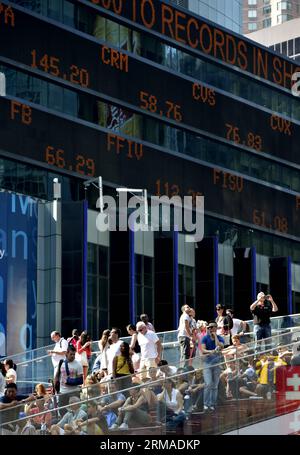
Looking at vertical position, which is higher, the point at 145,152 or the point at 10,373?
the point at 145,152

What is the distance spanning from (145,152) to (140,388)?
38.5 metres

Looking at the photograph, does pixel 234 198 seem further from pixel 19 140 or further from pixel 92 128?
pixel 19 140

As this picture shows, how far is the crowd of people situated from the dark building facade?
Answer: 22112 millimetres

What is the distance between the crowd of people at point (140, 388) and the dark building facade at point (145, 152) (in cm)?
2211

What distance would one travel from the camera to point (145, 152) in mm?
63969

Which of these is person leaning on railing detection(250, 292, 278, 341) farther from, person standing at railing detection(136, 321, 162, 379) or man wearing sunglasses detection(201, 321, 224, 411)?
man wearing sunglasses detection(201, 321, 224, 411)

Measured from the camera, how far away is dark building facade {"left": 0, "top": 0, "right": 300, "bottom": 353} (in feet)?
191

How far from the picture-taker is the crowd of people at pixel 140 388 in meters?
25.1

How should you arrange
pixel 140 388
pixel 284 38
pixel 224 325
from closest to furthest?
pixel 140 388 → pixel 224 325 → pixel 284 38

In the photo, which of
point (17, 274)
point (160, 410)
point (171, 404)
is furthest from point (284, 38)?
point (160, 410)

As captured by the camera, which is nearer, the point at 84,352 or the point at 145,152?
the point at 84,352

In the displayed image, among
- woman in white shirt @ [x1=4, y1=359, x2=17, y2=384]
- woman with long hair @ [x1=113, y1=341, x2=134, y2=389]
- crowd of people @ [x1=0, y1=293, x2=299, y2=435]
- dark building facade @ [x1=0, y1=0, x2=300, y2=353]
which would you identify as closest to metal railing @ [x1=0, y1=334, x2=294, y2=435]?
crowd of people @ [x1=0, y1=293, x2=299, y2=435]

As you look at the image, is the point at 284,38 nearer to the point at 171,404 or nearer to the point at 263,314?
the point at 263,314
